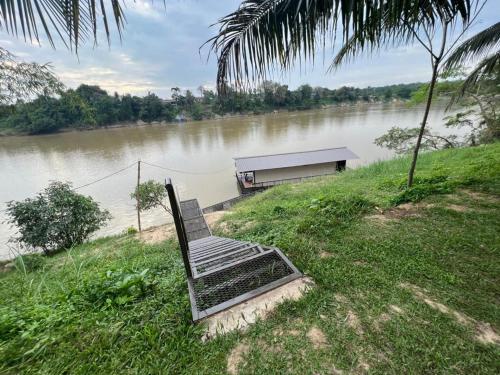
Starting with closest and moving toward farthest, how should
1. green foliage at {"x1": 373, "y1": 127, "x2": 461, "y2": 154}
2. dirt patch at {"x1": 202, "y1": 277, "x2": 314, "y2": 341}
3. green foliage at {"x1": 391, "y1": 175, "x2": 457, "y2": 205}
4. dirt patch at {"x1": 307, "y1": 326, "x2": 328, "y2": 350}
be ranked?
dirt patch at {"x1": 307, "y1": 326, "x2": 328, "y2": 350}, dirt patch at {"x1": 202, "y1": 277, "x2": 314, "y2": 341}, green foliage at {"x1": 391, "y1": 175, "x2": 457, "y2": 205}, green foliage at {"x1": 373, "y1": 127, "x2": 461, "y2": 154}

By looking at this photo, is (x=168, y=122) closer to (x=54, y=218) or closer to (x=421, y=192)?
(x=54, y=218)

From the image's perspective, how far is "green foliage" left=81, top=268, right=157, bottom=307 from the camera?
1.43m

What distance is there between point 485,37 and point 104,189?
15.3 metres

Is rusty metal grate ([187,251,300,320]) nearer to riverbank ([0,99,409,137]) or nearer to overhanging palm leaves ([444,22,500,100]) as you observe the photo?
overhanging palm leaves ([444,22,500,100])

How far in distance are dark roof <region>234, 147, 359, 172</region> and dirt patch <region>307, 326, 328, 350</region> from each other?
11.4m

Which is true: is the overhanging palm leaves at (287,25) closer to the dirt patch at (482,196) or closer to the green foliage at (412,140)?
the dirt patch at (482,196)

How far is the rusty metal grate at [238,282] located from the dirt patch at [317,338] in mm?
350

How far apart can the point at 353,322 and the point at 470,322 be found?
590 mm

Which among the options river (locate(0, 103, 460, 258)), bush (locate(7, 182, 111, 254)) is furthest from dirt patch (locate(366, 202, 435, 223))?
river (locate(0, 103, 460, 258))

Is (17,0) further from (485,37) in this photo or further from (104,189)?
(104,189)

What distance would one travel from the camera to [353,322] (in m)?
1.18

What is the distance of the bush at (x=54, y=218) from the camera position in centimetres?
640

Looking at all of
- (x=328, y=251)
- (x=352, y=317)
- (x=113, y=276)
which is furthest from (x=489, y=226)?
(x=113, y=276)

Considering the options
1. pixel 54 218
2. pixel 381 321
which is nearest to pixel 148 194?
pixel 54 218
